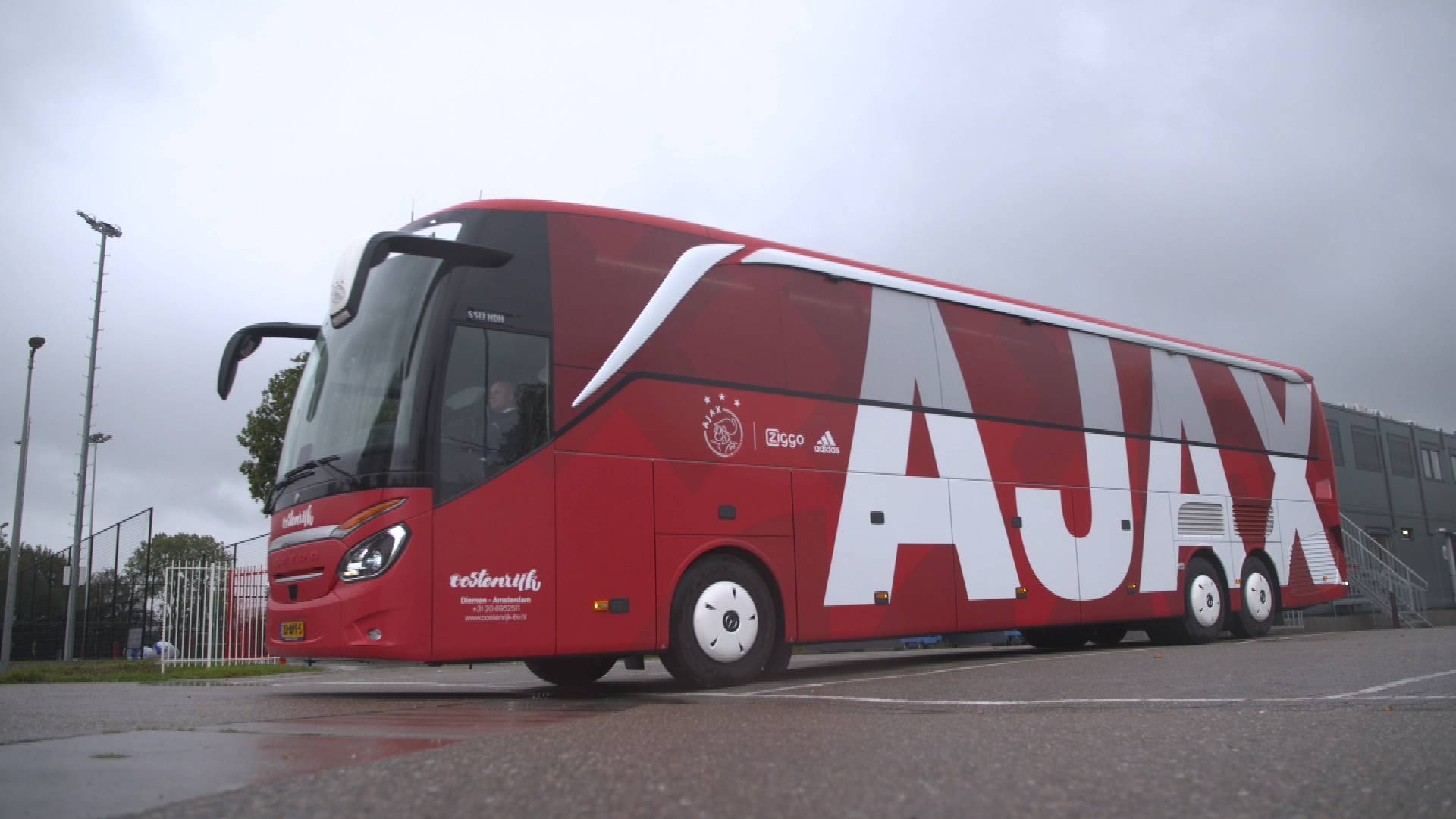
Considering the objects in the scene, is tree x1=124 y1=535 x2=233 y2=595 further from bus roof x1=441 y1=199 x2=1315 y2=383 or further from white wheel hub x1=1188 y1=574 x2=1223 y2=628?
white wheel hub x1=1188 y1=574 x2=1223 y2=628

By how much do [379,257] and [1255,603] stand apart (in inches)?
476

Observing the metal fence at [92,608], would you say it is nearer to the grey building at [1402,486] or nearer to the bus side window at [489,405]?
the bus side window at [489,405]

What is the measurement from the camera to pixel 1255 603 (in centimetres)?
1398

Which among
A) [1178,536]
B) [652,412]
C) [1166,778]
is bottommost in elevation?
[1166,778]

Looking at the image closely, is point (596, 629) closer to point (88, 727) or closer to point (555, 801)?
point (88, 727)

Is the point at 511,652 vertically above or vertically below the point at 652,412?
below

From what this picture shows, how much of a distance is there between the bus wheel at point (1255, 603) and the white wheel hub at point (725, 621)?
8.42m

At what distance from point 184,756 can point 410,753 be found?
2.90 ft

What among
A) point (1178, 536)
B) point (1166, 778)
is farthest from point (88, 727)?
point (1178, 536)

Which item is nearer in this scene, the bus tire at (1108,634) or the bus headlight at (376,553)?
the bus headlight at (376,553)

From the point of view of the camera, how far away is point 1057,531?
11.2 m

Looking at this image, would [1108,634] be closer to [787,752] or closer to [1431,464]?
[787,752]

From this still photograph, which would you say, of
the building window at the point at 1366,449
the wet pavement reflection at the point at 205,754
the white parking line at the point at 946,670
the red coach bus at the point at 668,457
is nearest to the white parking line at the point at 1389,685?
the white parking line at the point at 946,670

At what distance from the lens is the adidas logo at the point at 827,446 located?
29.6ft
